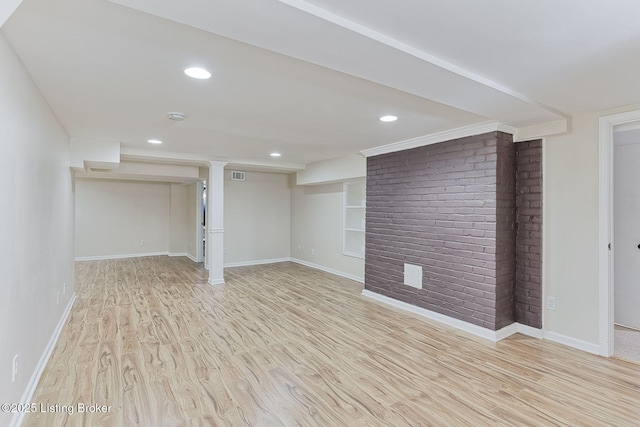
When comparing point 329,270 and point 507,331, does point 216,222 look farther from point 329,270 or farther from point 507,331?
point 507,331

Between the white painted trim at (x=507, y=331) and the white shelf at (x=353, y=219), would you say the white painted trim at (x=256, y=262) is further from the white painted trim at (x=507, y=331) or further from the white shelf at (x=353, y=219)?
the white painted trim at (x=507, y=331)

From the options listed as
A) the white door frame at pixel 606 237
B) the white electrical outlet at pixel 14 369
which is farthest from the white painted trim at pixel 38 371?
the white door frame at pixel 606 237

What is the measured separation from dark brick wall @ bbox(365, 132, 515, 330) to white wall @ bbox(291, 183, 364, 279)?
1.65 m

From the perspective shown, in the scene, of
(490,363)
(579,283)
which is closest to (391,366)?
(490,363)

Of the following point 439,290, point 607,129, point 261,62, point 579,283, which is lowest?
point 439,290

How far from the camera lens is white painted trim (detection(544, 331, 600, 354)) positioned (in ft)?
9.43

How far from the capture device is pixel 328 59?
5.67 ft

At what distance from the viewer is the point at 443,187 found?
3.68 m

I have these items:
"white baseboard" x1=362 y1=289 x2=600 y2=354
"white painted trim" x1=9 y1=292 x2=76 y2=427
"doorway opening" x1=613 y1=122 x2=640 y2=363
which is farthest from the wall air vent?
"doorway opening" x1=613 y1=122 x2=640 y2=363

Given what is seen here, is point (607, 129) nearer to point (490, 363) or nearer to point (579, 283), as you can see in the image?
point (579, 283)

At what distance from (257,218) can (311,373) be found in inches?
206

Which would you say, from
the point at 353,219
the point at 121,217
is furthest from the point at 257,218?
the point at 121,217

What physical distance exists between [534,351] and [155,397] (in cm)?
324

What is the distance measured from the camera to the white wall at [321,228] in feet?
20.4
